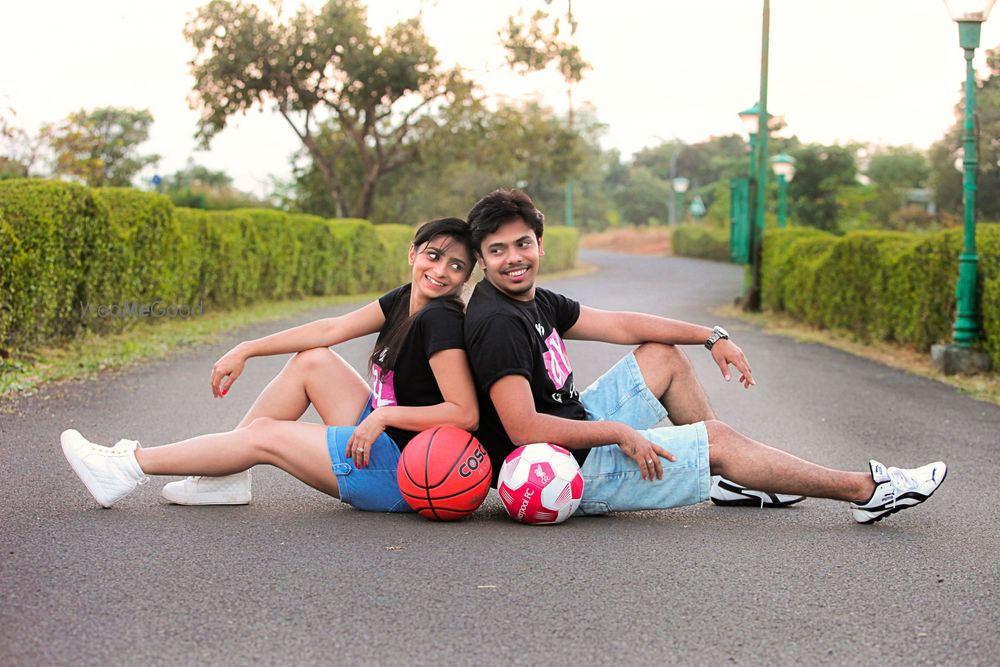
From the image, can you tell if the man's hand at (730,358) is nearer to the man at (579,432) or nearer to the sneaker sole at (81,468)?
the man at (579,432)

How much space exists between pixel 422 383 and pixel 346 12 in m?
33.6

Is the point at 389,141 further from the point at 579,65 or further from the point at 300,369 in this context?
the point at 300,369

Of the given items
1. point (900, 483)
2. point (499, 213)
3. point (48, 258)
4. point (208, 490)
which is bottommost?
point (208, 490)

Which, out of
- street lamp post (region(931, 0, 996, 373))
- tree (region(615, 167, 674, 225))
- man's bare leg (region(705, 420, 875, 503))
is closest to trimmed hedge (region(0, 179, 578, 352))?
man's bare leg (region(705, 420, 875, 503))

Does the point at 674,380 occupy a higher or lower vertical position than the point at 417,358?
lower

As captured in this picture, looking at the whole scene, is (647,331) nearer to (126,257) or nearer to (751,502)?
(751,502)

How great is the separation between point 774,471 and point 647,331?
3.07 ft

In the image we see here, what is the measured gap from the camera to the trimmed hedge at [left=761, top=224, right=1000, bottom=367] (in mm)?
12305

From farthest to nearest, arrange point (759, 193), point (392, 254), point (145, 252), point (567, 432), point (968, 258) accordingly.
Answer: point (392, 254) → point (759, 193) → point (145, 252) → point (968, 258) → point (567, 432)

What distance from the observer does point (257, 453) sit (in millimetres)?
5480

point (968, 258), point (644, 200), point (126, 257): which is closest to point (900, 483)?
point (968, 258)

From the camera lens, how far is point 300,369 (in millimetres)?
5750

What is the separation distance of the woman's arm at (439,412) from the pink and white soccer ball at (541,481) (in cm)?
26

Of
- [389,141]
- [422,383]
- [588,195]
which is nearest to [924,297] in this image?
[422,383]
